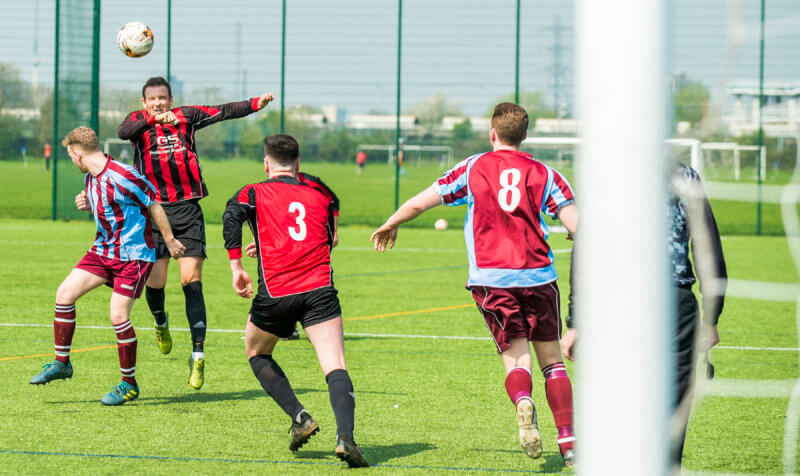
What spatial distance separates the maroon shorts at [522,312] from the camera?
4449mm

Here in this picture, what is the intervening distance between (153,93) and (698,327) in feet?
14.0

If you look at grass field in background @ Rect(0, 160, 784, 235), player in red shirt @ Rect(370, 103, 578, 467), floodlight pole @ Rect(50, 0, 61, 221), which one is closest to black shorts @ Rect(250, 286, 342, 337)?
player in red shirt @ Rect(370, 103, 578, 467)

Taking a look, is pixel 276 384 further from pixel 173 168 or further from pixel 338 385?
pixel 173 168

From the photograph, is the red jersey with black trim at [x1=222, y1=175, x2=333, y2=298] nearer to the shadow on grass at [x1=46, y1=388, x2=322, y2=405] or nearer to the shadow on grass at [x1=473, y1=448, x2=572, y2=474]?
the shadow on grass at [x1=473, y1=448, x2=572, y2=474]

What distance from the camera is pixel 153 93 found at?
6633 millimetres

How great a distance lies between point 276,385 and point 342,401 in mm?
391

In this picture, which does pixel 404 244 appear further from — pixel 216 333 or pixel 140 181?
pixel 140 181

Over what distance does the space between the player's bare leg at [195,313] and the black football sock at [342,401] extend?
162 cm

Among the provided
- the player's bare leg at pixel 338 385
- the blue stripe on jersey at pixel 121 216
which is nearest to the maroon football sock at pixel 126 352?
the blue stripe on jersey at pixel 121 216

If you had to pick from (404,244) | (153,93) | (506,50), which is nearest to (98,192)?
(153,93)

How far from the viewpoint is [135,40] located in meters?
7.85

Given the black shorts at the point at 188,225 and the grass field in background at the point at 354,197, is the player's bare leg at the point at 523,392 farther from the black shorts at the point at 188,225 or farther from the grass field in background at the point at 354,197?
the grass field in background at the point at 354,197

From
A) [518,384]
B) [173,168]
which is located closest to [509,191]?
[518,384]

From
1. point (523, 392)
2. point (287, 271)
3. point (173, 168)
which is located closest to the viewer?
point (523, 392)
